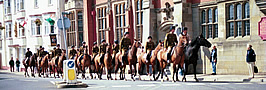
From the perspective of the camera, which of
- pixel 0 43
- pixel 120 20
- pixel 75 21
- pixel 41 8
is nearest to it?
pixel 120 20

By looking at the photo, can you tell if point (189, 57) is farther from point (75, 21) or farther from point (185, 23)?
point (75, 21)

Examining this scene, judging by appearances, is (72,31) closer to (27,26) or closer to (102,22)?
(102,22)

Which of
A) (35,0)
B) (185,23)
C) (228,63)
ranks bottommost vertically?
(228,63)

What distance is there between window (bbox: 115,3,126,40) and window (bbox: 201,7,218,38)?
917 cm

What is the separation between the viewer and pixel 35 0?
4862cm

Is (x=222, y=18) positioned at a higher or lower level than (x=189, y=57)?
higher

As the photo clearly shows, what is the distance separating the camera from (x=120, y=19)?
117ft

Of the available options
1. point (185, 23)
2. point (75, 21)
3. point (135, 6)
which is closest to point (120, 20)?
point (135, 6)

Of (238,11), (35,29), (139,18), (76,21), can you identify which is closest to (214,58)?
(238,11)

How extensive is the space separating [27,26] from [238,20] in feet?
102

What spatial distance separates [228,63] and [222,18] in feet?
8.43

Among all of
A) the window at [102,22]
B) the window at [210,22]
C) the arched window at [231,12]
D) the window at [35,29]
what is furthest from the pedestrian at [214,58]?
the window at [35,29]

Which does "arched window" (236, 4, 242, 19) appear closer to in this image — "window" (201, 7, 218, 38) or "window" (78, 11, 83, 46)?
"window" (201, 7, 218, 38)

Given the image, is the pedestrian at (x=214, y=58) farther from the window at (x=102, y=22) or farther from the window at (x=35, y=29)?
the window at (x=35, y=29)
